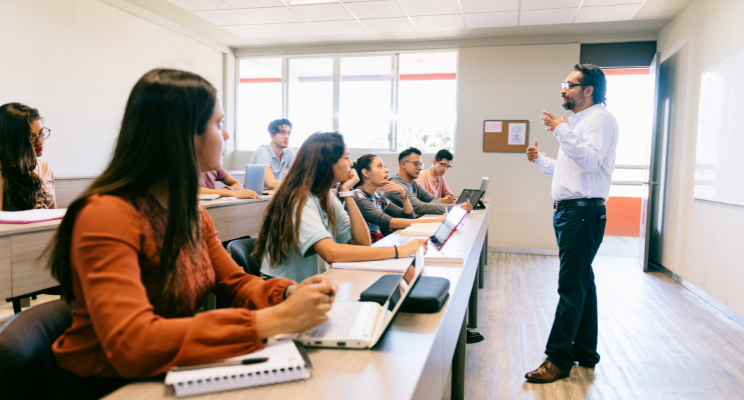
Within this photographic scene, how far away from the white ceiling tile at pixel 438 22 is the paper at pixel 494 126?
4.01ft

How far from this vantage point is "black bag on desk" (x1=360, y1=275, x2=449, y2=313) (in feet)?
3.50

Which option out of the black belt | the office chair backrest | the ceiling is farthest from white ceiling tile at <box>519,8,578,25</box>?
the office chair backrest

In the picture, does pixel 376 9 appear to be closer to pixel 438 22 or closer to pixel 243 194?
pixel 438 22

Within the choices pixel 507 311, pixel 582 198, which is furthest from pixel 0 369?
pixel 507 311

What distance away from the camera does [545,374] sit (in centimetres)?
217

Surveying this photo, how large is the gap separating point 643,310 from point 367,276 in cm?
280

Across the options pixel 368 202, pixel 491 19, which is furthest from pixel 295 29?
pixel 368 202

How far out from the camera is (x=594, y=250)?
220 cm

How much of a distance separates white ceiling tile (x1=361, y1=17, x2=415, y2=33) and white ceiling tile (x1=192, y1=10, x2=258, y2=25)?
4.27 ft

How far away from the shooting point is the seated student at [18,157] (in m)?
→ 2.42

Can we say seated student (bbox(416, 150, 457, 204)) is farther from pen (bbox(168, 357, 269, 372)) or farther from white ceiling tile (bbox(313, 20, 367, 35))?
pen (bbox(168, 357, 269, 372))

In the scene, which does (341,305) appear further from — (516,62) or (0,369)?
(516,62)

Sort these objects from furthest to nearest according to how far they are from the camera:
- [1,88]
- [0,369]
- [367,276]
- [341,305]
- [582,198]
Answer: [1,88], [582,198], [367,276], [341,305], [0,369]

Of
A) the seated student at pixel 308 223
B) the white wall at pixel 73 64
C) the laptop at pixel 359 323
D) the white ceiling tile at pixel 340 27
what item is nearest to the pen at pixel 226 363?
the laptop at pixel 359 323
